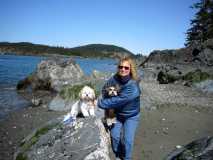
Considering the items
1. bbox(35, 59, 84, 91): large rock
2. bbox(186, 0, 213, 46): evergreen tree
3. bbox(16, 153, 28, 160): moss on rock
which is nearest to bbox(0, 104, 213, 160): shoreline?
bbox(16, 153, 28, 160): moss on rock

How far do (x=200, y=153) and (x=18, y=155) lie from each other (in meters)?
3.88

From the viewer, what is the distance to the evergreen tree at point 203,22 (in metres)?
59.6

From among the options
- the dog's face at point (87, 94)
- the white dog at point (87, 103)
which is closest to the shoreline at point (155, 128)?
the white dog at point (87, 103)

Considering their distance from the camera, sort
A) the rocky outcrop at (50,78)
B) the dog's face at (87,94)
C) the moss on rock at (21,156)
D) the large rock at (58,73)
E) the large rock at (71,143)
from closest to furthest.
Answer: the large rock at (71,143), the moss on rock at (21,156), the dog's face at (87,94), the rocky outcrop at (50,78), the large rock at (58,73)

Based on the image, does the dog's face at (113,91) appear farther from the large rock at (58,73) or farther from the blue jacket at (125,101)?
the large rock at (58,73)

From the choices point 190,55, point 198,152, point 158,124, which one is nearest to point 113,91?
point 198,152

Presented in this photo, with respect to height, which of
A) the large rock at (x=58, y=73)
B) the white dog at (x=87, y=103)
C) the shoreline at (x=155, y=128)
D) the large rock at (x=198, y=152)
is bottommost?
the shoreline at (x=155, y=128)

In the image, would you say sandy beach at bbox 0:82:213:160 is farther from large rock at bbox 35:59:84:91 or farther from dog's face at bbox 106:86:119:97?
large rock at bbox 35:59:84:91

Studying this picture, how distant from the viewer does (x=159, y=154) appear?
8.41 metres

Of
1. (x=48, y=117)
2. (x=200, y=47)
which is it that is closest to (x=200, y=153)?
(x=48, y=117)

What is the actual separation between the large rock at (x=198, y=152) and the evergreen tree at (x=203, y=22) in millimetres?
57528

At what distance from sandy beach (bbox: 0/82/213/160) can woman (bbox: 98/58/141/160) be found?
2.60 m

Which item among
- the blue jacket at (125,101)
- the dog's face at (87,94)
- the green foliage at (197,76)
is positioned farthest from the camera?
the green foliage at (197,76)

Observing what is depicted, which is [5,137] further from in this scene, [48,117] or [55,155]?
[55,155]
